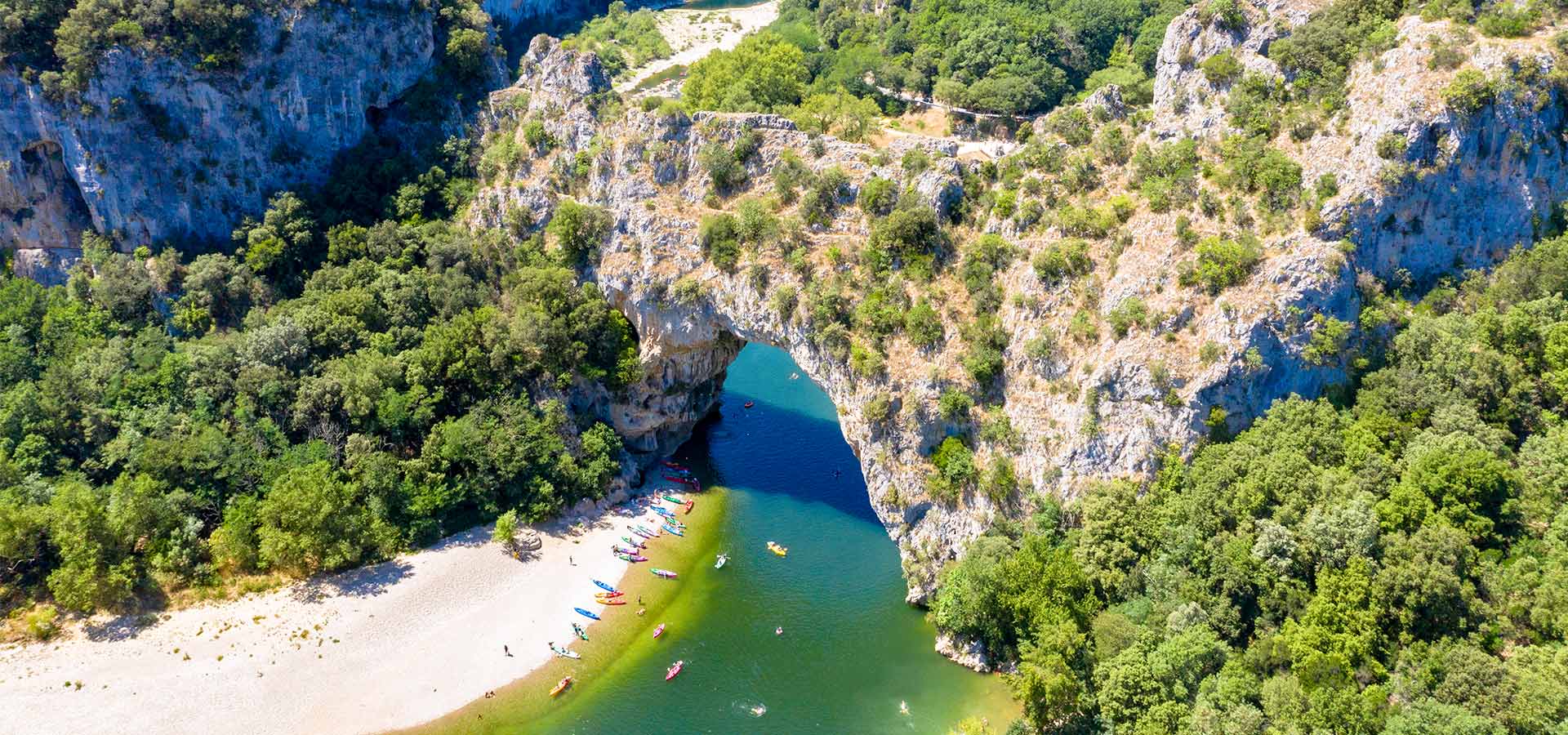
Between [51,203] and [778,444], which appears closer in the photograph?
[51,203]

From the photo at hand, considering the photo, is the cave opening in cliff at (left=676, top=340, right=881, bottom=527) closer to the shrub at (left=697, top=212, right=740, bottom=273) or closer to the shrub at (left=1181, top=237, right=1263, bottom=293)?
the shrub at (left=697, top=212, right=740, bottom=273)

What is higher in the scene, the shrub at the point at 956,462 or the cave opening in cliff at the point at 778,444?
the shrub at the point at 956,462

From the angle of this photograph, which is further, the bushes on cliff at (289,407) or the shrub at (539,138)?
the shrub at (539,138)

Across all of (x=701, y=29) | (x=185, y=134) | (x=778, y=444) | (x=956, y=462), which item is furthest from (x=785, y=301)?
(x=701, y=29)

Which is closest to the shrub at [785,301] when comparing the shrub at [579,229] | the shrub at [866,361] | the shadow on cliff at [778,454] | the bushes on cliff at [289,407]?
the shrub at [866,361]

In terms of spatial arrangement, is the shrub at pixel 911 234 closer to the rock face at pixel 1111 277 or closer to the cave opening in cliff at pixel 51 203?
the rock face at pixel 1111 277

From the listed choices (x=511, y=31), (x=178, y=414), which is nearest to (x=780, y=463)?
(x=178, y=414)

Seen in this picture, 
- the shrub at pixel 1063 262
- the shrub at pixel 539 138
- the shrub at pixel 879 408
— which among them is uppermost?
the shrub at pixel 539 138

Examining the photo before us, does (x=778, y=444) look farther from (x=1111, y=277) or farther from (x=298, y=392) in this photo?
(x=298, y=392)
